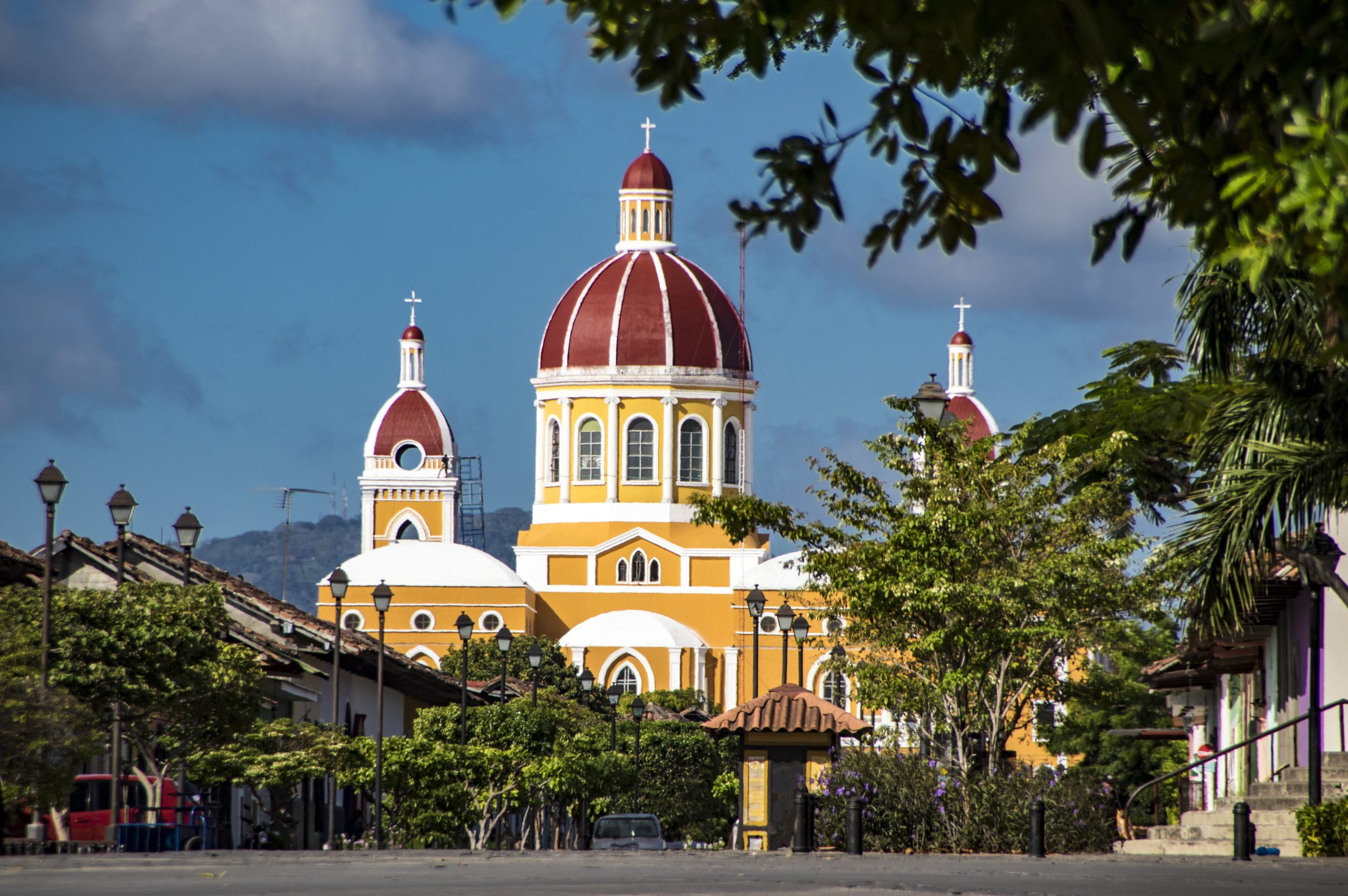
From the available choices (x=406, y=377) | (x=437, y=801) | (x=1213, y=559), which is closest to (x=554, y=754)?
(x=437, y=801)

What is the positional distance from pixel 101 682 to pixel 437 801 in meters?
6.12

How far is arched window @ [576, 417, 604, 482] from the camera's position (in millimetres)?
85438

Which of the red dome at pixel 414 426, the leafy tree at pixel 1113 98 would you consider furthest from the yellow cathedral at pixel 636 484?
the leafy tree at pixel 1113 98

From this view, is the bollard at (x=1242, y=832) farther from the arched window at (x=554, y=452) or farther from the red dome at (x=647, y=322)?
the arched window at (x=554, y=452)

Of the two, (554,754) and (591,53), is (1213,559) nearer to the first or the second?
(591,53)

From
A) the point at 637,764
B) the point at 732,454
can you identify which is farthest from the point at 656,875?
the point at 732,454

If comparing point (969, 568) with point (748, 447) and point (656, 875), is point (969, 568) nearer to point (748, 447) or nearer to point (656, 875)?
point (656, 875)

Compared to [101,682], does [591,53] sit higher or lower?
higher

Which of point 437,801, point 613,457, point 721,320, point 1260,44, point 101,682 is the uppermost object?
point 721,320

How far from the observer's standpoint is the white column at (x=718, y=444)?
279 feet

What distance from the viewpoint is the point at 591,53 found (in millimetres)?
4543

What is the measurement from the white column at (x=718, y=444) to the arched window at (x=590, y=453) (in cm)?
504

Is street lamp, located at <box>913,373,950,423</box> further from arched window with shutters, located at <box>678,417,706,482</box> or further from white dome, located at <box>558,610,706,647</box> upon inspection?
arched window with shutters, located at <box>678,417,706,482</box>

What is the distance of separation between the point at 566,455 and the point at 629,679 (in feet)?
39.6
